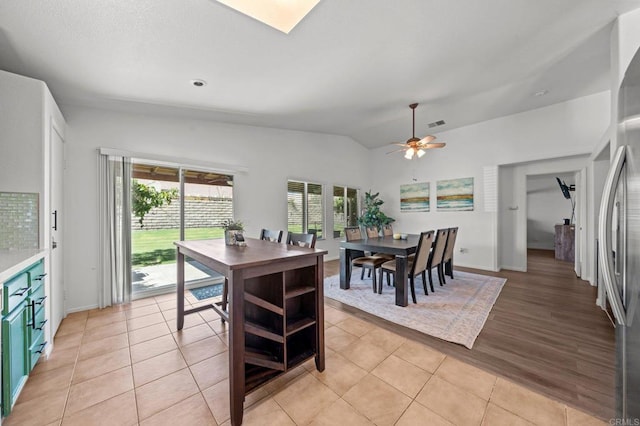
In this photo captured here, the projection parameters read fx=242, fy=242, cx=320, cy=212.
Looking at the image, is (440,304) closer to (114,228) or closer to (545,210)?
(114,228)

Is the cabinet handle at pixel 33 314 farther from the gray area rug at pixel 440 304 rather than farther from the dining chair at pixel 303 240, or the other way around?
the gray area rug at pixel 440 304

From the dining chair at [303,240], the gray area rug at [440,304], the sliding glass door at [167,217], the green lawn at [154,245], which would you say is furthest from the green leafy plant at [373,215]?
the dining chair at [303,240]

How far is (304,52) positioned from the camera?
91.7 inches

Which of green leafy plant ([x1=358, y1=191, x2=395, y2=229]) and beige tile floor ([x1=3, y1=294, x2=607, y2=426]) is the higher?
green leafy plant ([x1=358, y1=191, x2=395, y2=229])

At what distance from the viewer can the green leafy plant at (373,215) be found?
622 cm

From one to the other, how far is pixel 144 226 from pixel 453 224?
5857 millimetres

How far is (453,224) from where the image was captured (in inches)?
214

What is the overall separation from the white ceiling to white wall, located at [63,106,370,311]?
289 millimetres

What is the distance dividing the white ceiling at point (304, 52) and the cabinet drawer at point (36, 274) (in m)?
1.74

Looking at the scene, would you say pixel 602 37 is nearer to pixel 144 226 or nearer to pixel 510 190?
pixel 510 190

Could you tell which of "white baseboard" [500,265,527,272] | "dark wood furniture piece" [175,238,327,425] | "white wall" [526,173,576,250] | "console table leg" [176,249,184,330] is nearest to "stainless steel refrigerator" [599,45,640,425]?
"dark wood furniture piece" [175,238,327,425]

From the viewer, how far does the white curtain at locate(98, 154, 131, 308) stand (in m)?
3.06

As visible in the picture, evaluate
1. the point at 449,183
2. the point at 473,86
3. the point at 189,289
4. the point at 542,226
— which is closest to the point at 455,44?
the point at 473,86

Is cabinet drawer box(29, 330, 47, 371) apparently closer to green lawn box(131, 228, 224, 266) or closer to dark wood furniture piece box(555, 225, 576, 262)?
green lawn box(131, 228, 224, 266)
